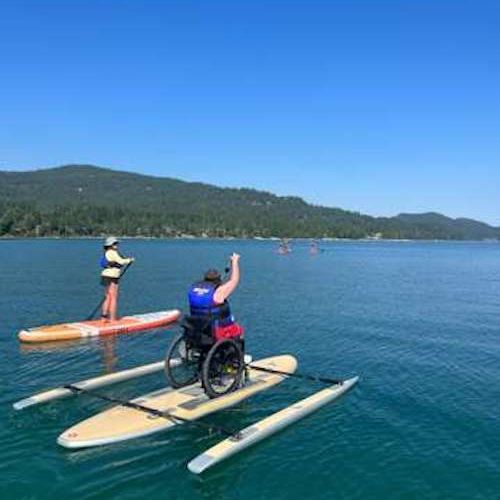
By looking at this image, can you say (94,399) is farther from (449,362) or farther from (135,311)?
(135,311)

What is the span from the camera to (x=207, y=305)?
1383cm

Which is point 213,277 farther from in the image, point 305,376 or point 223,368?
point 305,376

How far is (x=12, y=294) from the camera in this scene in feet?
124

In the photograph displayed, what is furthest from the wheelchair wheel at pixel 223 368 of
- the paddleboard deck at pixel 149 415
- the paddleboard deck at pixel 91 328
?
the paddleboard deck at pixel 91 328

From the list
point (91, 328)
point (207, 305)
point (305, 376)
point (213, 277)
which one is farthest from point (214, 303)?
point (91, 328)

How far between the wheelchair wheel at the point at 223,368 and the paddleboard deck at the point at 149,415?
235 millimetres

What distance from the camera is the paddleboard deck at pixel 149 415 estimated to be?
11695mm

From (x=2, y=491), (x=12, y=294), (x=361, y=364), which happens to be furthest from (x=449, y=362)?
(x=12, y=294)

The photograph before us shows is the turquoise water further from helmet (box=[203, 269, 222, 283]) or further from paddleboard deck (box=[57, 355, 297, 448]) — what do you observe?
helmet (box=[203, 269, 222, 283])

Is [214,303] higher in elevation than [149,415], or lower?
higher

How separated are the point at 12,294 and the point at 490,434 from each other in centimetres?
3154

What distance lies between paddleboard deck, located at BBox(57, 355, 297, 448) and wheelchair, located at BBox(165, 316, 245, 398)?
281 millimetres

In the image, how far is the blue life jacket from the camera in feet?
45.4

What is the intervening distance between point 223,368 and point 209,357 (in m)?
1.15
